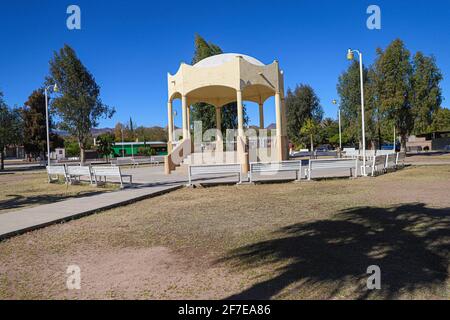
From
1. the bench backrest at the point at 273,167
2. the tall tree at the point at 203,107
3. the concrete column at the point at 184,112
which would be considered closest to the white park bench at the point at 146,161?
the tall tree at the point at 203,107

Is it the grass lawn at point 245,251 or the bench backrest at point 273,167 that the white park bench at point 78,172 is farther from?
the grass lawn at point 245,251

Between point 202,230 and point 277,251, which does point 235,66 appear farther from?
point 277,251

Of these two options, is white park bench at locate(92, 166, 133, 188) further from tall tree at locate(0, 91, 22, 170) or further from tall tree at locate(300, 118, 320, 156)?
tall tree at locate(300, 118, 320, 156)

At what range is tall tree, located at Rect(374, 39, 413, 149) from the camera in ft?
103

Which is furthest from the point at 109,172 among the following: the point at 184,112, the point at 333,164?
the point at 333,164

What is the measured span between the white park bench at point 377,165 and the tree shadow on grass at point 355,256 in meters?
7.88

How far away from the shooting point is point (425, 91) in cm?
3166

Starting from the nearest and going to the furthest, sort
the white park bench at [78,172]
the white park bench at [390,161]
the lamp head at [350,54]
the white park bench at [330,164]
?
A: the white park bench at [330,164] < the white park bench at [78,172] < the lamp head at [350,54] < the white park bench at [390,161]

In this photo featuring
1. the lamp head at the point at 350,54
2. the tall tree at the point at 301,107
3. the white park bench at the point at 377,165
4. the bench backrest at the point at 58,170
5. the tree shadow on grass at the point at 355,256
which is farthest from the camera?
the tall tree at the point at 301,107

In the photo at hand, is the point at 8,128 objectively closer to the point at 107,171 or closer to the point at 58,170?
the point at 58,170

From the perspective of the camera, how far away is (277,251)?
205 inches

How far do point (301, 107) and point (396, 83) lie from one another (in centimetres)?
2350

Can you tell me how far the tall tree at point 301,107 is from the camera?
5484cm

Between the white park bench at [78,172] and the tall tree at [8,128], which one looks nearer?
the white park bench at [78,172]
